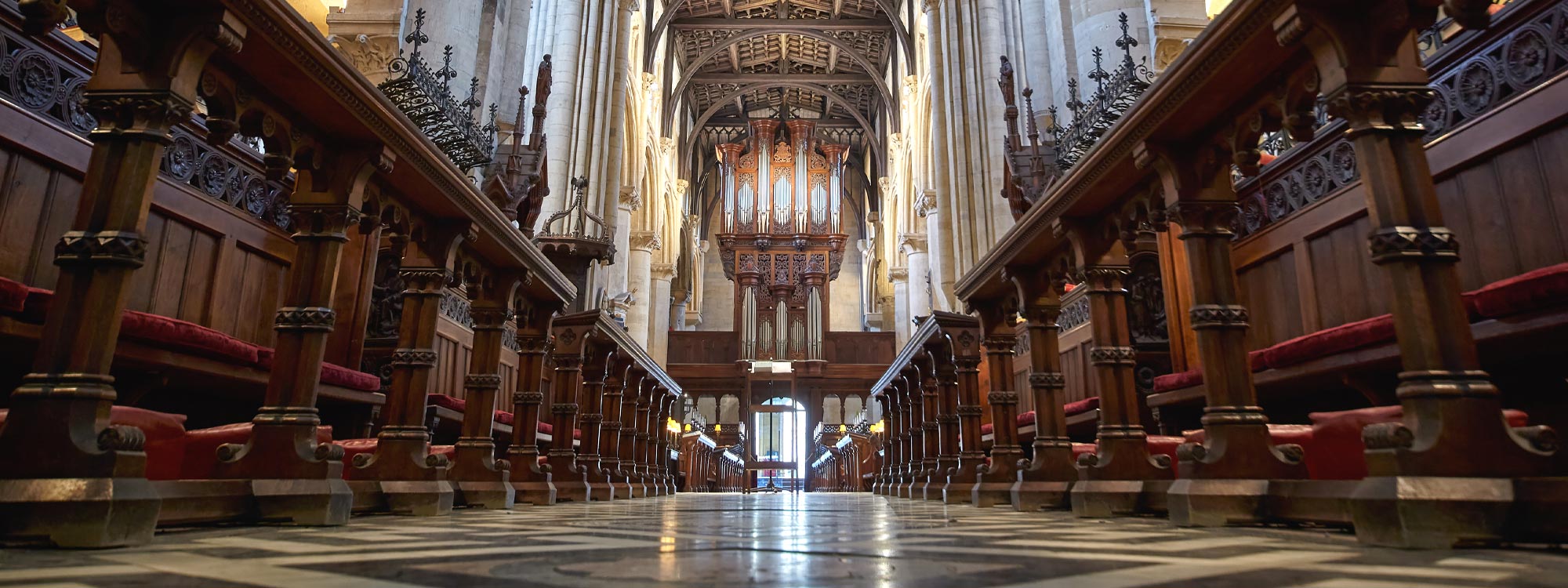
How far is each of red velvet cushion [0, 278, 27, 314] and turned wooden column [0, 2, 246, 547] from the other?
112 cm

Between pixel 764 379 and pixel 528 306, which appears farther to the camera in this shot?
pixel 764 379

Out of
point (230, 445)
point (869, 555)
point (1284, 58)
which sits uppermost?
point (1284, 58)

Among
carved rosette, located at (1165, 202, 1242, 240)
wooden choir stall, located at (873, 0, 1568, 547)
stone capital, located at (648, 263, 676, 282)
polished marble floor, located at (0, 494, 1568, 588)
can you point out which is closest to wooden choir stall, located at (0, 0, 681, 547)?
polished marble floor, located at (0, 494, 1568, 588)

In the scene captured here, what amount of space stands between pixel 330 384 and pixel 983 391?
5.79 m

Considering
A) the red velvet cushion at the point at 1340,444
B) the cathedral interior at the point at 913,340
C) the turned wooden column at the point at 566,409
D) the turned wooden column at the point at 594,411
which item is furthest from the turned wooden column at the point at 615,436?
the red velvet cushion at the point at 1340,444

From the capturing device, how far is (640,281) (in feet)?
56.1

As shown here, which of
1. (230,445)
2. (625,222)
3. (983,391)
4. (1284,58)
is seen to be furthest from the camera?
(625,222)

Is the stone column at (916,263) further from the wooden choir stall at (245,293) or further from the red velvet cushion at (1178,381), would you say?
the red velvet cushion at (1178,381)

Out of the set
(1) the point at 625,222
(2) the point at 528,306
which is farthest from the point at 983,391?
(1) the point at 625,222

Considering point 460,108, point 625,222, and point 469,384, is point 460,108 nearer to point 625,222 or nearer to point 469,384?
point 469,384

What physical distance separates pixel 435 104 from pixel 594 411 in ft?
8.17

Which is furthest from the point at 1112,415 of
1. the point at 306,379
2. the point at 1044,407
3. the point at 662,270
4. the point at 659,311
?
the point at 662,270

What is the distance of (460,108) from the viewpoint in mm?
6465

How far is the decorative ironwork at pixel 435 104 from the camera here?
18.6 feet
